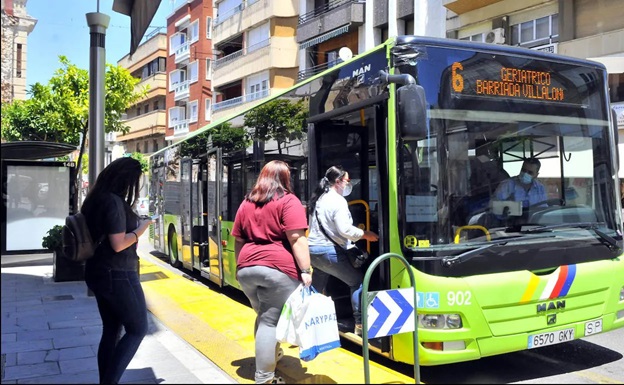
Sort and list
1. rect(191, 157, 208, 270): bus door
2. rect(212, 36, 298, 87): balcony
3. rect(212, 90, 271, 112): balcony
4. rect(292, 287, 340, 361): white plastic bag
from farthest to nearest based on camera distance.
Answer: rect(212, 90, 271, 112): balcony → rect(212, 36, 298, 87): balcony → rect(191, 157, 208, 270): bus door → rect(292, 287, 340, 361): white plastic bag

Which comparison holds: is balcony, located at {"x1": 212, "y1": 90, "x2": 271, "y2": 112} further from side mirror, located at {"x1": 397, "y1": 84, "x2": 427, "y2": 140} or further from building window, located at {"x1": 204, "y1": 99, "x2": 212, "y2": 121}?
side mirror, located at {"x1": 397, "y1": 84, "x2": 427, "y2": 140}

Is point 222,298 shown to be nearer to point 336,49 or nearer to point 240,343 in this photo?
point 240,343

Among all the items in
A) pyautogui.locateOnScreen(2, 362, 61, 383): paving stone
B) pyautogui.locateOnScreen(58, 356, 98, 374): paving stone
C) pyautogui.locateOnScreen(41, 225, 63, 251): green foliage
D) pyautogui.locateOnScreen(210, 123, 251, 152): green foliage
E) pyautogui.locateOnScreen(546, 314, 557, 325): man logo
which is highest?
pyautogui.locateOnScreen(210, 123, 251, 152): green foliage

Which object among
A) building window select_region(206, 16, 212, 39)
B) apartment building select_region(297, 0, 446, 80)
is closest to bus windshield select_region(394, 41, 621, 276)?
apartment building select_region(297, 0, 446, 80)

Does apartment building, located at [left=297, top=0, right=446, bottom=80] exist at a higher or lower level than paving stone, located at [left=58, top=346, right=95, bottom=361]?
higher

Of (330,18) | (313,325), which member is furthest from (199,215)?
(330,18)

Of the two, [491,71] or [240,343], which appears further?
[240,343]

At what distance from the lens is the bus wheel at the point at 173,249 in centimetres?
1285

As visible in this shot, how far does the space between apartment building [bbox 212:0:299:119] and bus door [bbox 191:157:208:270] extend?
2112 cm

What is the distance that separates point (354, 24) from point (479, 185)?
2106cm

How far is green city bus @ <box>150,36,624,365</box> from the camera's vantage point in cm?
464

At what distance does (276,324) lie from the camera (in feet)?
14.8

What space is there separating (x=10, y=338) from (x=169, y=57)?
4462 cm

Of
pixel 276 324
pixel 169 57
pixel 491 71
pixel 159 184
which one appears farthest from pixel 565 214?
pixel 169 57
